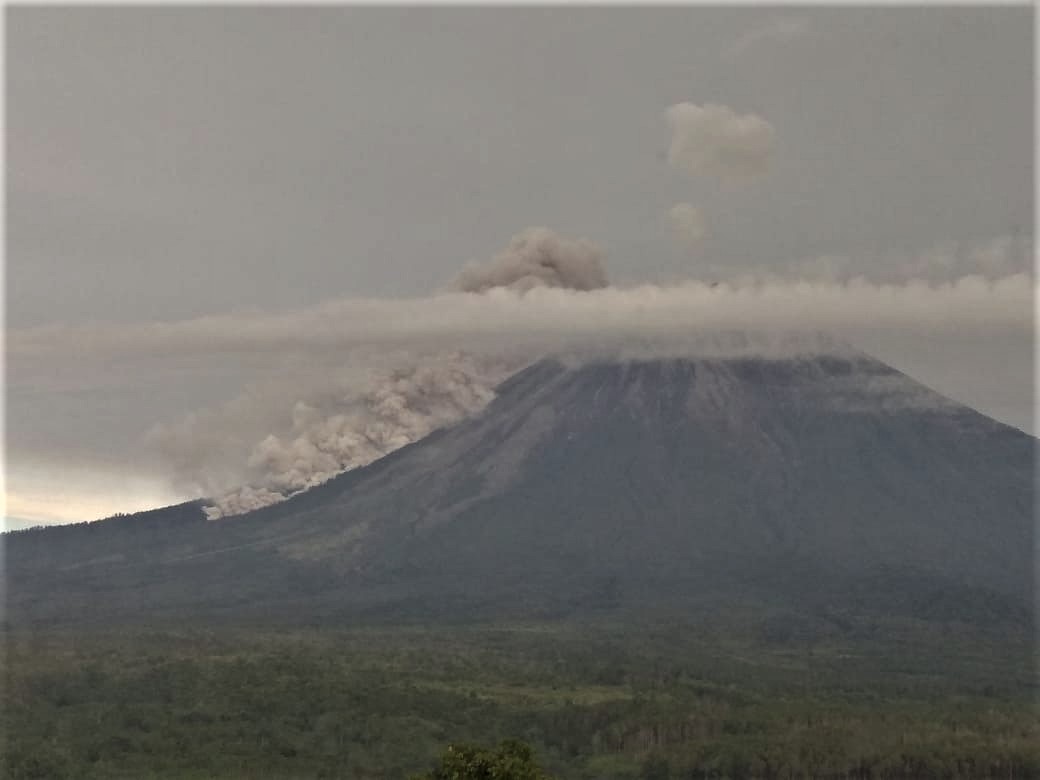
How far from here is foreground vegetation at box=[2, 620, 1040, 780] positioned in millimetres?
118625

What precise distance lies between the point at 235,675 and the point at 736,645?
67.4 metres

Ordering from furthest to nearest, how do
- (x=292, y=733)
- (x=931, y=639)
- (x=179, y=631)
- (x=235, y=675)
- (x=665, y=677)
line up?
(x=931, y=639) < (x=179, y=631) < (x=665, y=677) < (x=235, y=675) < (x=292, y=733)

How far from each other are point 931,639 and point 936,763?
8117cm

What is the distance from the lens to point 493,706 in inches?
5374

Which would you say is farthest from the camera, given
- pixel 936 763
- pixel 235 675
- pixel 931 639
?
pixel 931 639

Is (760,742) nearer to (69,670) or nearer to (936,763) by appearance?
(936,763)

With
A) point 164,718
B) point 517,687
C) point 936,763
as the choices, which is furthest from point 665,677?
point 164,718

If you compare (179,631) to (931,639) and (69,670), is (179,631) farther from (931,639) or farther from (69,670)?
(931,639)

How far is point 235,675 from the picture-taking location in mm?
142875

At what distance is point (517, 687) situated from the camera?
148500 millimetres

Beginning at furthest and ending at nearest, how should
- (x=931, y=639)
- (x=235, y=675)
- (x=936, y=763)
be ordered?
(x=931, y=639) → (x=235, y=675) → (x=936, y=763)

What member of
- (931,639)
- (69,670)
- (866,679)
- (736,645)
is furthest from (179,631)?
(931,639)

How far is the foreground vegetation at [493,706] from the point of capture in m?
119

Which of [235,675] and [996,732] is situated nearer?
[996,732]
